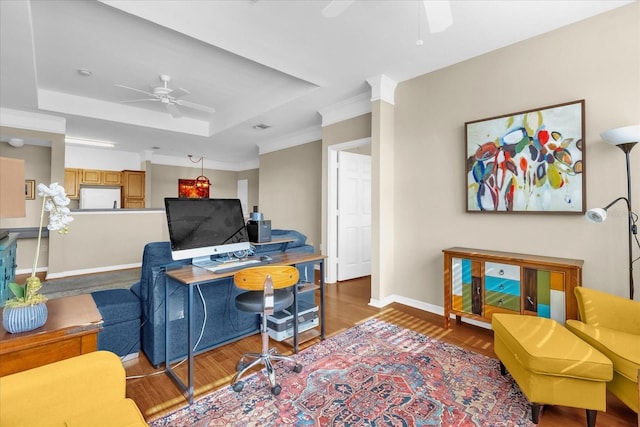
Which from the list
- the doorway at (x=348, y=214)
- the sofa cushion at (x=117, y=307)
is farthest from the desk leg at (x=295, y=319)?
the doorway at (x=348, y=214)

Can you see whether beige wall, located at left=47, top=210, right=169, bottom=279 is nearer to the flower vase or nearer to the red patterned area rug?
the red patterned area rug

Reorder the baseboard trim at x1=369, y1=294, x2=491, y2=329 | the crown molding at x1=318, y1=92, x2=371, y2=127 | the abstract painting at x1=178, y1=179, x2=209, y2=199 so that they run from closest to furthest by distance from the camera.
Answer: the baseboard trim at x1=369, y1=294, x2=491, y2=329 → the crown molding at x1=318, y1=92, x2=371, y2=127 → the abstract painting at x1=178, y1=179, x2=209, y2=199

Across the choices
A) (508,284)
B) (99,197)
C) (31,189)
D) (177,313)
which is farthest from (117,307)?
(99,197)

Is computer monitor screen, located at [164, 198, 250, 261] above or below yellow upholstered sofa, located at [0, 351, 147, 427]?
above

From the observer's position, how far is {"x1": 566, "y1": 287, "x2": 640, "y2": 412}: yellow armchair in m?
1.61

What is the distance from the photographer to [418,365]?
2314 millimetres

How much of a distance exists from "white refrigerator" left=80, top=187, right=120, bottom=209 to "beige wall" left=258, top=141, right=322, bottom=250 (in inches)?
139

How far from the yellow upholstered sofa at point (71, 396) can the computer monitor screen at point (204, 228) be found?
1020 mm

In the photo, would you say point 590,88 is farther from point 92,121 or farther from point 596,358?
point 92,121

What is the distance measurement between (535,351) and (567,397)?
284mm

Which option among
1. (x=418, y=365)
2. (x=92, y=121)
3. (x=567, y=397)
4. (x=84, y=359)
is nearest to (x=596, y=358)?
(x=567, y=397)

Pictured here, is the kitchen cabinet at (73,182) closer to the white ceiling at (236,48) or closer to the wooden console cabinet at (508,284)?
the white ceiling at (236,48)

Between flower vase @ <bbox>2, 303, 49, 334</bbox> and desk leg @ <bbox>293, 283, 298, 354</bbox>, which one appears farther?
desk leg @ <bbox>293, 283, 298, 354</bbox>

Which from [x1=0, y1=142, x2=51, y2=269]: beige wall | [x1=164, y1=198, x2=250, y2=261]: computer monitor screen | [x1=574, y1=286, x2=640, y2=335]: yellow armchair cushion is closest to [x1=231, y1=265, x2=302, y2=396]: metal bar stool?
[x1=164, y1=198, x2=250, y2=261]: computer monitor screen
